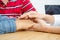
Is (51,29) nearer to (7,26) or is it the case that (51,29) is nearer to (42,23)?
(42,23)

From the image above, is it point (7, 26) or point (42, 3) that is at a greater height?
point (42, 3)

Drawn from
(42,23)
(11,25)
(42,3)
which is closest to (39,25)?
(42,23)

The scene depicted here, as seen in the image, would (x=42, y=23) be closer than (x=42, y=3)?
Yes

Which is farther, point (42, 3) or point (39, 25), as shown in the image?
point (42, 3)

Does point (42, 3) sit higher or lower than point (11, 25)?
higher

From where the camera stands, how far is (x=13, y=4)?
112cm

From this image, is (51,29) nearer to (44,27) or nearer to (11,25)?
(44,27)

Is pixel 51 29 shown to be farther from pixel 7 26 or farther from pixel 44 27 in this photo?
pixel 7 26

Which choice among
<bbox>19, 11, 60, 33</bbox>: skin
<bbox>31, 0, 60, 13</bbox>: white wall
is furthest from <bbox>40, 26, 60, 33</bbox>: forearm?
<bbox>31, 0, 60, 13</bbox>: white wall

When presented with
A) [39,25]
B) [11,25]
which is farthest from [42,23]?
[11,25]

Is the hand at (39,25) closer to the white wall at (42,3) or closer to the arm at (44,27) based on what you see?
the arm at (44,27)

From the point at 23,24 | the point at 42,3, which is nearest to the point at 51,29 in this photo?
the point at 23,24

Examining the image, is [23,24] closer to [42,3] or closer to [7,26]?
[7,26]

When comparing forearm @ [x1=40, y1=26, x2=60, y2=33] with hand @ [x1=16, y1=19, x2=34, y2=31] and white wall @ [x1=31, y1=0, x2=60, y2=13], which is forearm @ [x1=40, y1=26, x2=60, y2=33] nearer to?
hand @ [x1=16, y1=19, x2=34, y2=31]
